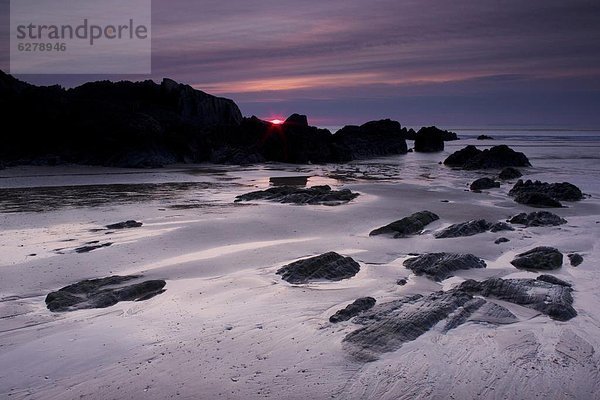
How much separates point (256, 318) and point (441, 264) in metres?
3.67

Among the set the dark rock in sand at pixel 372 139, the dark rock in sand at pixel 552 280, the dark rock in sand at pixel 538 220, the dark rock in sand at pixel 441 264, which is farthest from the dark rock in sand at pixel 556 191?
the dark rock in sand at pixel 372 139

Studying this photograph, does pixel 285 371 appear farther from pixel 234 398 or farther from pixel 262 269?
pixel 262 269

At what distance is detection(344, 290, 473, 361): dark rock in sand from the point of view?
5590 millimetres

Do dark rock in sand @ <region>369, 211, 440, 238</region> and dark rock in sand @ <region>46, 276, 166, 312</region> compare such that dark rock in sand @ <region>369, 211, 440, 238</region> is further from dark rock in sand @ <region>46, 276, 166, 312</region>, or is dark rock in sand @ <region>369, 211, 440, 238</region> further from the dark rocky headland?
the dark rocky headland

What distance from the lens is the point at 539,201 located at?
658 inches

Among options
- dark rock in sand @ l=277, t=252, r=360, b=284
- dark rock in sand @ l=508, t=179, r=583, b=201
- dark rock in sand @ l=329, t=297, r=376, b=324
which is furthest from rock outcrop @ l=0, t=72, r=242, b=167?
dark rock in sand @ l=329, t=297, r=376, b=324

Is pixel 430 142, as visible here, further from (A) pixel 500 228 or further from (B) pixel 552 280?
(B) pixel 552 280

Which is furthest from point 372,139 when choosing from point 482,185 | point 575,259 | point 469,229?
point 575,259

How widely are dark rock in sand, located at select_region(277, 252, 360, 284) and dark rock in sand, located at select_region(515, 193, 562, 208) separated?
10.8 metres

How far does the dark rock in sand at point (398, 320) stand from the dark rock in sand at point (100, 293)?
11.0 ft

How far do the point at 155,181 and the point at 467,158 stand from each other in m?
25.3

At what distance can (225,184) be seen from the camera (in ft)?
78.2

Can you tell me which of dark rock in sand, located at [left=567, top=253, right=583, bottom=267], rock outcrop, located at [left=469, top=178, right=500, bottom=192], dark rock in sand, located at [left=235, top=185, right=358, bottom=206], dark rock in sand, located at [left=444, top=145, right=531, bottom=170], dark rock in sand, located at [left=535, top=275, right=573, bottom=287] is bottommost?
dark rock in sand, located at [left=535, top=275, right=573, bottom=287]

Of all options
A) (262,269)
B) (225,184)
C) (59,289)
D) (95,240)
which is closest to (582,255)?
(262,269)
